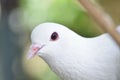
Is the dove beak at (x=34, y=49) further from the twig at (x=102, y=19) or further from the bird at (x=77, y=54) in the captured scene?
the twig at (x=102, y=19)

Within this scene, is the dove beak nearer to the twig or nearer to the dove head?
the dove head

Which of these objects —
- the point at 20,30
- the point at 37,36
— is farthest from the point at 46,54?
the point at 20,30

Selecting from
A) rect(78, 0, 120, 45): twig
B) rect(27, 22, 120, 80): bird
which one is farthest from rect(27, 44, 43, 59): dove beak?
rect(78, 0, 120, 45): twig

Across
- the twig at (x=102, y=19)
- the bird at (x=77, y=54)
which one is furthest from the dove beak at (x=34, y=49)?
the twig at (x=102, y=19)

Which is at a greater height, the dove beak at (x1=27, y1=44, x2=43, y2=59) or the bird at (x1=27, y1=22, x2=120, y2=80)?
the bird at (x1=27, y1=22, x2=120, y2=80)

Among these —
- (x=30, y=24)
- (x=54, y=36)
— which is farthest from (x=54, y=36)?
(x=30, y=24)

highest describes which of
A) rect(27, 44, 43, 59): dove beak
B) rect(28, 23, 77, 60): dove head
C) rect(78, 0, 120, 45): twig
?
rect(78, 0, 120, 45): twig

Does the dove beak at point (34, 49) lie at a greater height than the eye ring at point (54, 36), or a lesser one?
lesser

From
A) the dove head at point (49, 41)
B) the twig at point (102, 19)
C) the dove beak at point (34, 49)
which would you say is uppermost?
the twig at point (102, 19)
